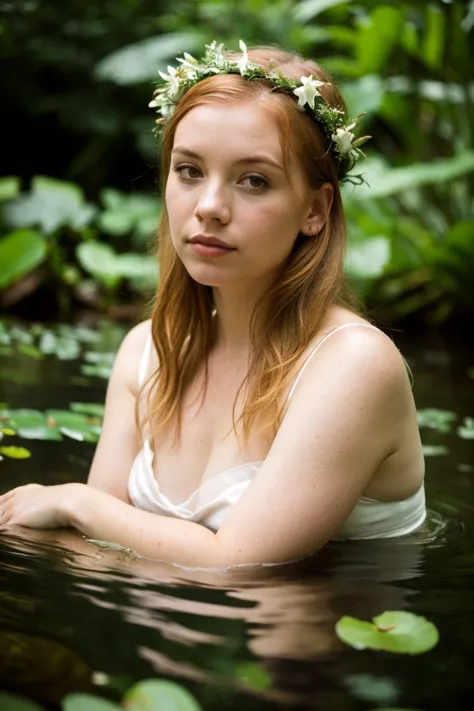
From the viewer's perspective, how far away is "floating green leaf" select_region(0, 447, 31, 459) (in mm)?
2773

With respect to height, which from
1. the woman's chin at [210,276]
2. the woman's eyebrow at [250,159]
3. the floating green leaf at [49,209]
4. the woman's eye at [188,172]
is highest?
the woman's eyebrow at [250,159]

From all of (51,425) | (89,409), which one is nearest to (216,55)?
(51,425)

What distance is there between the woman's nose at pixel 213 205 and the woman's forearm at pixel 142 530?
601 mm

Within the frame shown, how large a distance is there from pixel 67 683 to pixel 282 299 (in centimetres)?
103

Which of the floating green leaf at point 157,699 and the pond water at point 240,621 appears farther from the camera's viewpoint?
the pond water at point 240,621

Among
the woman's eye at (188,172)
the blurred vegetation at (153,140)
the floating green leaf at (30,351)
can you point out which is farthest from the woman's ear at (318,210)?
the blurred vegetation at (153,140)

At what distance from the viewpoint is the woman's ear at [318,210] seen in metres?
2.14

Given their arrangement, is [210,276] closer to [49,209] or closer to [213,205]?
[213,205]

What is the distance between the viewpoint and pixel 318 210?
7.07ft

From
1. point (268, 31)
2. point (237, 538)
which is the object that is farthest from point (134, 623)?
point (268, 31)

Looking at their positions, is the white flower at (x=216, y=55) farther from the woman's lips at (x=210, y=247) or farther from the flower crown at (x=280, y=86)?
the woman's lips at (x=210, y=247)

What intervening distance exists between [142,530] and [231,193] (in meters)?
0.69

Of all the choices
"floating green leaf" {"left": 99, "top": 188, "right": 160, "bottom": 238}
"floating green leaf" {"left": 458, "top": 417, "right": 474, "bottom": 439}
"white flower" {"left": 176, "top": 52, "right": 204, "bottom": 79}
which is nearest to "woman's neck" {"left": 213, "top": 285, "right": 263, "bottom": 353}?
"white flower" {"left": 176, "top": 52, "right": 204, "bottom": 79}

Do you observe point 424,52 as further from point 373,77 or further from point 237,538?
point 237,538
